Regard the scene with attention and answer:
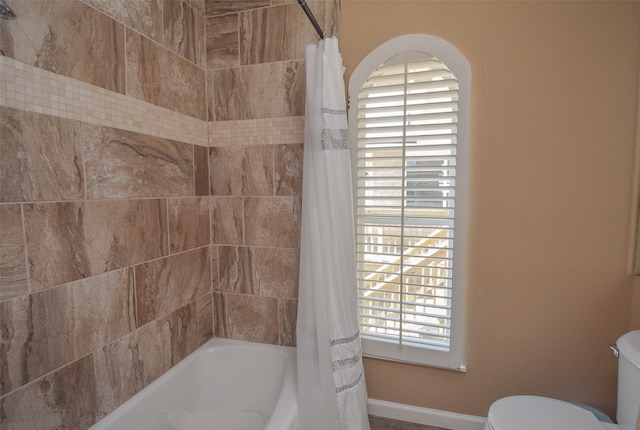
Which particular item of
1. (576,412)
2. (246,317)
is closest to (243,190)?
(246,317)

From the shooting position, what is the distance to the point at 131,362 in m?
1.19

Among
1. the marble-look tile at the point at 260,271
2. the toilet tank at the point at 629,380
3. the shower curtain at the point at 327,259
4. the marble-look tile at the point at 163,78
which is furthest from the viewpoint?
the marble-look tile at the point at 260,271

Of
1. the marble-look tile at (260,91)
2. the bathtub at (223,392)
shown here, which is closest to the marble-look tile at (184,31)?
the marble-look tile at (260,91)

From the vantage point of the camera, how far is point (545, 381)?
1.37 metres

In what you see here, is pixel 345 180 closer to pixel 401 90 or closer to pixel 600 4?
pixel 401 90

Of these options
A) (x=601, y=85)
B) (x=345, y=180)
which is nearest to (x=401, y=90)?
(x=345, y=180)

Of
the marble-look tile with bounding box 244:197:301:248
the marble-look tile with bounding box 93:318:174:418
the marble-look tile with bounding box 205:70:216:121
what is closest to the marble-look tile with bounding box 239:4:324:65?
the marble-look tile with bounding box 205:70:216:121

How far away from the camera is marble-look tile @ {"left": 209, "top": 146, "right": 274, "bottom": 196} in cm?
157

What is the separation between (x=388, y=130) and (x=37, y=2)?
134 centimetres

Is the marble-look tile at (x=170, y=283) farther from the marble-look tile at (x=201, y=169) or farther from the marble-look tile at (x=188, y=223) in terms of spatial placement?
the marble-look tile at (x=201, y=169)

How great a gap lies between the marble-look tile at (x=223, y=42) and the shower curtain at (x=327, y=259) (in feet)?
1.74

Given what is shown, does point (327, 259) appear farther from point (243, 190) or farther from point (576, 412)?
point (576, 412)

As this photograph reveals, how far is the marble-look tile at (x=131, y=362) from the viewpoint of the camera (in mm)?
1079

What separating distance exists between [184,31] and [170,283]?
4.11 ft
